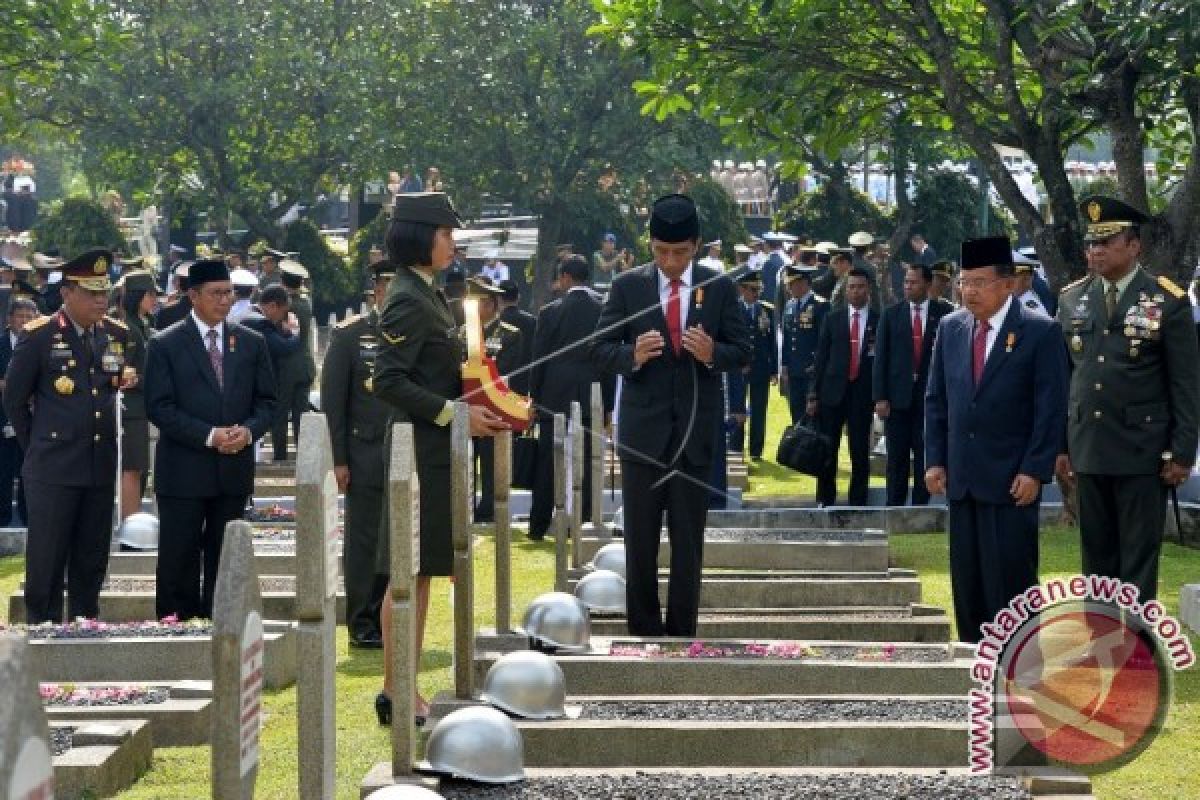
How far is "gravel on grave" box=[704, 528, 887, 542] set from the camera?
1725cm

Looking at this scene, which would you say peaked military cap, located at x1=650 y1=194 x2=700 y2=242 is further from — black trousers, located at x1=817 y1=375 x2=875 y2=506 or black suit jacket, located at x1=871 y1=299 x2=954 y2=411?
black trousers, located at x1=817 y1=375 x2=875 y2=506

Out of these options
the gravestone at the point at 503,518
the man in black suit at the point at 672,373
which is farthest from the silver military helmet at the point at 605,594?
the gravestone at the point at 503,518

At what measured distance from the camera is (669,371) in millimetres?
12375

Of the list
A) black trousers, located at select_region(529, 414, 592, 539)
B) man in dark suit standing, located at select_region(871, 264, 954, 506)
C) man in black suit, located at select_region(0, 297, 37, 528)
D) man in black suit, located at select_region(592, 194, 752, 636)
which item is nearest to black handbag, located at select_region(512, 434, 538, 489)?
black trousers, located at select_region(529, 414, 592, 539)

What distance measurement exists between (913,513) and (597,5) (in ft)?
15.6

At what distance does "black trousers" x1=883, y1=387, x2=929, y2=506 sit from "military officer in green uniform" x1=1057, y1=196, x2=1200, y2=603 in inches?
306

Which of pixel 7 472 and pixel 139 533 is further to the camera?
pixel 7 472

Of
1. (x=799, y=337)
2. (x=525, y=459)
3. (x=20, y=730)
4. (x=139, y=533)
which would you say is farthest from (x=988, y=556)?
(x=799, y=337)

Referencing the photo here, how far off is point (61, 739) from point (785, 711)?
295 centimetres

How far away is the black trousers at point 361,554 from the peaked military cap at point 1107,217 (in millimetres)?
4047

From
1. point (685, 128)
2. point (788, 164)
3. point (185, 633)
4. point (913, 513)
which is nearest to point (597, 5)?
point (788, 164)

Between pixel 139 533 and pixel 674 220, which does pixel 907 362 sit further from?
pixel 674 220

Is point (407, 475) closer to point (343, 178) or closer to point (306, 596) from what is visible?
point (306, 596)

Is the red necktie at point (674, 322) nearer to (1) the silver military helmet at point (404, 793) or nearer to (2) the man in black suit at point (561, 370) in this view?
(1) the silver military helmet at point (404, 793)
